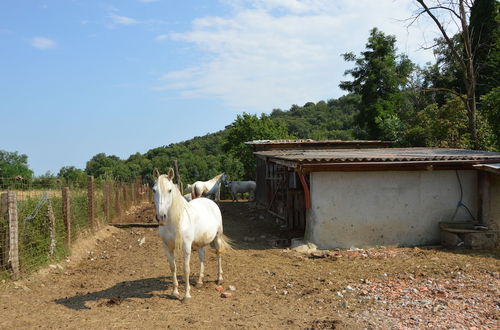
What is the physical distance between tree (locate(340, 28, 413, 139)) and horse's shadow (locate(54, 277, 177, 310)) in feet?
83.3

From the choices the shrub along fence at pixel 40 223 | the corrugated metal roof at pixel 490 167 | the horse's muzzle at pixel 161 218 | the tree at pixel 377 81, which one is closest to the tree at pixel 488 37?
the tree at pixel 377 81

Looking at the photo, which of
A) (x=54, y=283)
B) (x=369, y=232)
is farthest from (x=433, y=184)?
(x=54, y=283)

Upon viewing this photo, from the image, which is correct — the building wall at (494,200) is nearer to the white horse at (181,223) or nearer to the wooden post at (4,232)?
the white horse at (181,223)

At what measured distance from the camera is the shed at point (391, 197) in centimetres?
1028

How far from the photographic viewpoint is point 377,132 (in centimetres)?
3055

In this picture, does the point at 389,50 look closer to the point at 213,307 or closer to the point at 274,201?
the point at 274,201

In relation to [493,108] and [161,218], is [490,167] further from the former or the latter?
[161,218]

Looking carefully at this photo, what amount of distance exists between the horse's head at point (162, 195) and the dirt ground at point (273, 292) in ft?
4.45

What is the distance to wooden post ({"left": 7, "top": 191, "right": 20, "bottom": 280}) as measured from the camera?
693 centimetres

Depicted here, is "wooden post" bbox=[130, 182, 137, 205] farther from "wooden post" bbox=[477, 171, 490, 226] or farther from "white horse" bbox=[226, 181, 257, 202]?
"wooden post" bbox=[477, 171, 490, 226]

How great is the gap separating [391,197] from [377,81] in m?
22.4

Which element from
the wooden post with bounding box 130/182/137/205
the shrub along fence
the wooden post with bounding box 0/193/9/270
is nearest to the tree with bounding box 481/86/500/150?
the shrub along fence

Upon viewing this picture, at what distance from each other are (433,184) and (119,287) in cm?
819

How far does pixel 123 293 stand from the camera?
6637 millimetres
